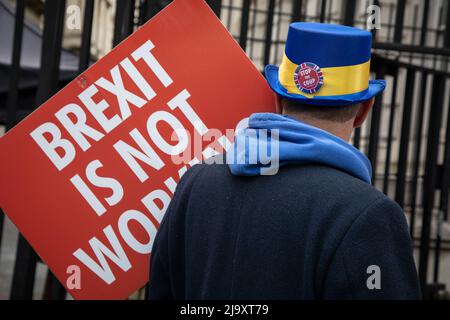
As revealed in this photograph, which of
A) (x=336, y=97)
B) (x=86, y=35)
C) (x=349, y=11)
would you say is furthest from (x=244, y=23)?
(x=336, y=97)

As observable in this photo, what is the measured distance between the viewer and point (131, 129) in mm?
2945

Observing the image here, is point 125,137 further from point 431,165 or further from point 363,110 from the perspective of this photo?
point 431,165

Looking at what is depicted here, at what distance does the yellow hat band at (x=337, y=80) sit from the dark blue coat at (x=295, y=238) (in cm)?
25

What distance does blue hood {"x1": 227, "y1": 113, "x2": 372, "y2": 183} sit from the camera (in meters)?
2.29

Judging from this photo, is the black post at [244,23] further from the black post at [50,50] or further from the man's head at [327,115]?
the man's head at [327,115]

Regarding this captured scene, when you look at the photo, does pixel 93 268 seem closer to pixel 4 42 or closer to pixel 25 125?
pixel 25 125

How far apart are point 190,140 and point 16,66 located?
3.94 ft

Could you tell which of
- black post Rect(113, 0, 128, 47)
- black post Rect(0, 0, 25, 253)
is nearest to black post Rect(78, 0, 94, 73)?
black post Rect(113, 0, 128, 47)

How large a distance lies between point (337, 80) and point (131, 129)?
0.84 meters

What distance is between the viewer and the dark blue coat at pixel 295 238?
2217 millimetres

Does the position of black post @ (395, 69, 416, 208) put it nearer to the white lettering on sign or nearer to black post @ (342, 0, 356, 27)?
black post @ (342, 0, 356, 27)

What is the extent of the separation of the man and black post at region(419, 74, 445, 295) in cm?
226

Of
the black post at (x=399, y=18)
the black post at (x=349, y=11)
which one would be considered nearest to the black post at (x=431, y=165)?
the black post at (x=399, y=18)

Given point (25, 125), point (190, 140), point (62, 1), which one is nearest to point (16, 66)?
point (62, 1)
